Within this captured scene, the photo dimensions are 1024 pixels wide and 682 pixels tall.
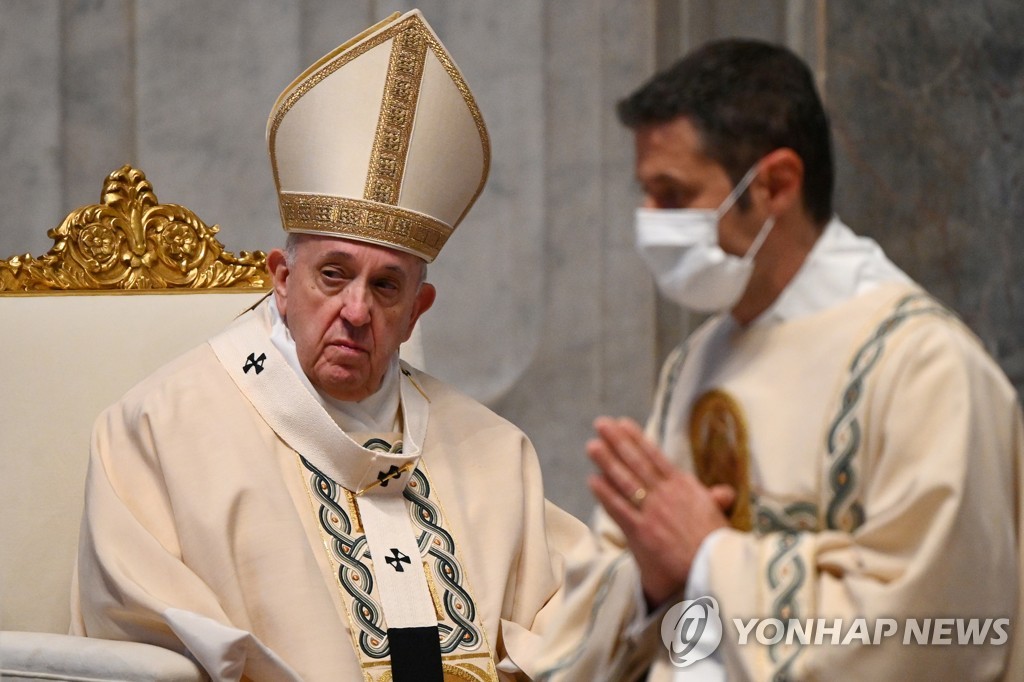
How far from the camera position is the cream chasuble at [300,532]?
3.18 meters

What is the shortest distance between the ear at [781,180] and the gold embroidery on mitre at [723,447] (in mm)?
284

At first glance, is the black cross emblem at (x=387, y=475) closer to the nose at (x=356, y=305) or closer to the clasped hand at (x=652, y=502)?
the nose at (x=356, y=305)

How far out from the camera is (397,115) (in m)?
3.65

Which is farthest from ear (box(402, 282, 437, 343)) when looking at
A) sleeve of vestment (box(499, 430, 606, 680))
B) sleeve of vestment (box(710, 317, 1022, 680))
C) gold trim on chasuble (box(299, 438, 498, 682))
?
sleeve of vestment (box(710, 317, 1022, 680))

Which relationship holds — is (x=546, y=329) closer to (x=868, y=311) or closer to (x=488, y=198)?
(x=488, y=198)

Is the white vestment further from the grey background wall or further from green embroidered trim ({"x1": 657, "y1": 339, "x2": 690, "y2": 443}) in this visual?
the grey background wall

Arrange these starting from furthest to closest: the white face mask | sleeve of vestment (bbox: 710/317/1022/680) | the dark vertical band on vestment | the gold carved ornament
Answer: the gold carved ornament, the dark vertical band on vestment, the white face mask, sleeve of vestment (bbox: 710/317/1022/680)

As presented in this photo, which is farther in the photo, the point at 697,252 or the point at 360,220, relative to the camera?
the point at 360,220

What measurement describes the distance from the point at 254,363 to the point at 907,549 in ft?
6.65

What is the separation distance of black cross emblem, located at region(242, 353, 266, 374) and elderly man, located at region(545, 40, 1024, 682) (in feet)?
5.34

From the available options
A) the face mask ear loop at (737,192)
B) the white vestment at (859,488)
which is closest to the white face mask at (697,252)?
the face mask ear loop at (737,192)

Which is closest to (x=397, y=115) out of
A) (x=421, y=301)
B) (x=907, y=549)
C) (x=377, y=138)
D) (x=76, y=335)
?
(x=377, y=138)

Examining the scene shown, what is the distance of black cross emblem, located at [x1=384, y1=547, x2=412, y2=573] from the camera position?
11.4 ft

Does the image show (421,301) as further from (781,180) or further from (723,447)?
(781,180)
